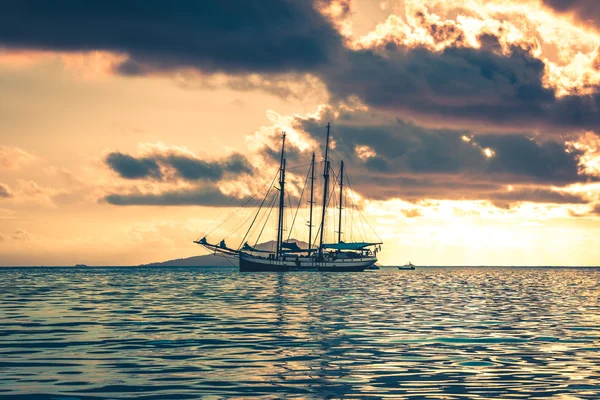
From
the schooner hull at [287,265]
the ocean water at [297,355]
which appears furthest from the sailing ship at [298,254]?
the ocean water at [297,355]

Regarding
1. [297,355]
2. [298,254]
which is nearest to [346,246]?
[298,254]

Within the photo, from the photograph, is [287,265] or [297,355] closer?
[297,355]

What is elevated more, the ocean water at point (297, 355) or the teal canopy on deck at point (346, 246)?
the teal canopy on deck at point (346, 246)

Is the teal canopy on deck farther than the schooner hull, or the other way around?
the teal canopy on deck

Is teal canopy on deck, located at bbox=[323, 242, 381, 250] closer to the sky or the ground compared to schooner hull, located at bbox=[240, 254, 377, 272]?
closer to the sky

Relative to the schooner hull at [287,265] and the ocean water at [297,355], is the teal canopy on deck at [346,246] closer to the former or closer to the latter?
the schooner hull at [287,265]

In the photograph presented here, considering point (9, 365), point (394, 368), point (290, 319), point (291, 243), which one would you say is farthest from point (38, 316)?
point (291, 243)

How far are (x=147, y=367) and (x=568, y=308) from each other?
41531 mm

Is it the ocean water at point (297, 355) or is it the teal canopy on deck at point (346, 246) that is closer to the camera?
the ocean water at point (297, 355)

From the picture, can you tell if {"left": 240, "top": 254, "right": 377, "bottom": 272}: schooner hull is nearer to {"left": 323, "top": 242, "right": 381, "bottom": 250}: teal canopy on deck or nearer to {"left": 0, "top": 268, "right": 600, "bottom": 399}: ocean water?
{"left": 323, "top": 242, "right": 381, "bottom": 250}: teal canopy on deck

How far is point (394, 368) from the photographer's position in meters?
24.5

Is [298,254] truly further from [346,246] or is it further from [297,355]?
Answer: [297,355]

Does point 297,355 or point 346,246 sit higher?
point 346,246

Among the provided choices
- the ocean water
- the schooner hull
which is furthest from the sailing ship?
the ocean water
